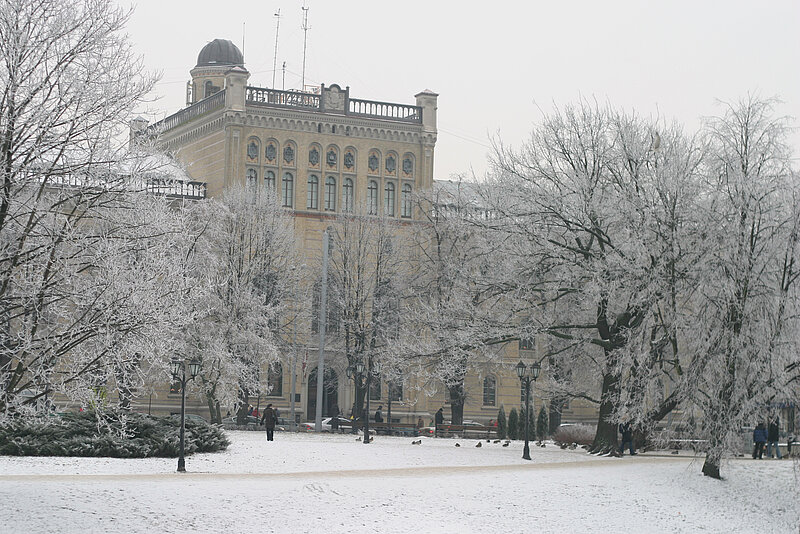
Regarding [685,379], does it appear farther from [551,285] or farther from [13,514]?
[13,514]

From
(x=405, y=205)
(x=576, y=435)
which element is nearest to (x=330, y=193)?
(x=405, y=205)

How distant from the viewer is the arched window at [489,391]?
70250 millimetres

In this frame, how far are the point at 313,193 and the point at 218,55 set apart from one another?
21.1 meters

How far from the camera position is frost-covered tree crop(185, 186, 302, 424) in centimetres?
4750

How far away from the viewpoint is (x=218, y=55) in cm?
8381

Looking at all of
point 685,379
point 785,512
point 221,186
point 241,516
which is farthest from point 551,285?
point 221,186

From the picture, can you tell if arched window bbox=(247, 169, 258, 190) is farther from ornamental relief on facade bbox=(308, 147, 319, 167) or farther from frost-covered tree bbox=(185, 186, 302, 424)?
frost-covered tree bbox=(185, 186, 302, 424)

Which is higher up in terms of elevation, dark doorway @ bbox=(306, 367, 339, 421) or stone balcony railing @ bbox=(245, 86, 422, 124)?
stone balcony railing @ bbox=(245, 86, 422, 124)

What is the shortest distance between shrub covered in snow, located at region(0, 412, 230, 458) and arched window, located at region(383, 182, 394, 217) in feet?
125

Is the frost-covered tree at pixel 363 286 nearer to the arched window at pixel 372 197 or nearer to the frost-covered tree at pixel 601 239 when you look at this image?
the arched window at pixel 372 197

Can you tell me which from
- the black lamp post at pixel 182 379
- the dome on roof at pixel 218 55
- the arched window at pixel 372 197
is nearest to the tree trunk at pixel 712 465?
the black lamp post at pixel 182 379

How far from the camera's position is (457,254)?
5447 centimetres

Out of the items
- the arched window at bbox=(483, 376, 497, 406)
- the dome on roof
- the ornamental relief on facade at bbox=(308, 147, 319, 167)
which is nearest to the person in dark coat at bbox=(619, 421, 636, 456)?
the arched window at bbox=(483, 376, 497, 406)

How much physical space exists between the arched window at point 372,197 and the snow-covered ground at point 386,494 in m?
34.1
